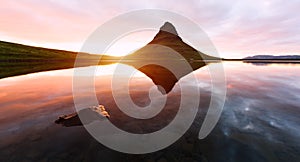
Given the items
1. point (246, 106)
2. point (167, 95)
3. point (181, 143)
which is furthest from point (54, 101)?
point (246, 106)

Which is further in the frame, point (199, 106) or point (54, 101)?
point (54, 101)

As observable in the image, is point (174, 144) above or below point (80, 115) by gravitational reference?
below

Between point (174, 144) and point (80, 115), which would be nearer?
point (174, 144)

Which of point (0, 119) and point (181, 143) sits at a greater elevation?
point (0, 119)

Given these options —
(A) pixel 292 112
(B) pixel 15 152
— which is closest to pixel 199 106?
(A) pixel 292 112

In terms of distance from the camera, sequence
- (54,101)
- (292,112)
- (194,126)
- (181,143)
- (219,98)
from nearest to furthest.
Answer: (181,143), (194,126), (292,112), (54,101), (219,98)

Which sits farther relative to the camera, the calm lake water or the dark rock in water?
the dark rock in water

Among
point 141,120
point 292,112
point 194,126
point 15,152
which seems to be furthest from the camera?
point 292,112

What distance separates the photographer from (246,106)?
664 inches

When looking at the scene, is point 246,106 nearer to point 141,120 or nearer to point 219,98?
point 219,98

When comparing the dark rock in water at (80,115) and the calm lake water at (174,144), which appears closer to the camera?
the calm lake water at (174,144)

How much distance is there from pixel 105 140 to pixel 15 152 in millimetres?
4693

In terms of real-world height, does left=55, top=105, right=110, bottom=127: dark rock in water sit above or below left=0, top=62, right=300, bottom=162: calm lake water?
above

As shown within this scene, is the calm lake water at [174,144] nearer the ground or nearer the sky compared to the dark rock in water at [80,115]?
nearer the ground
